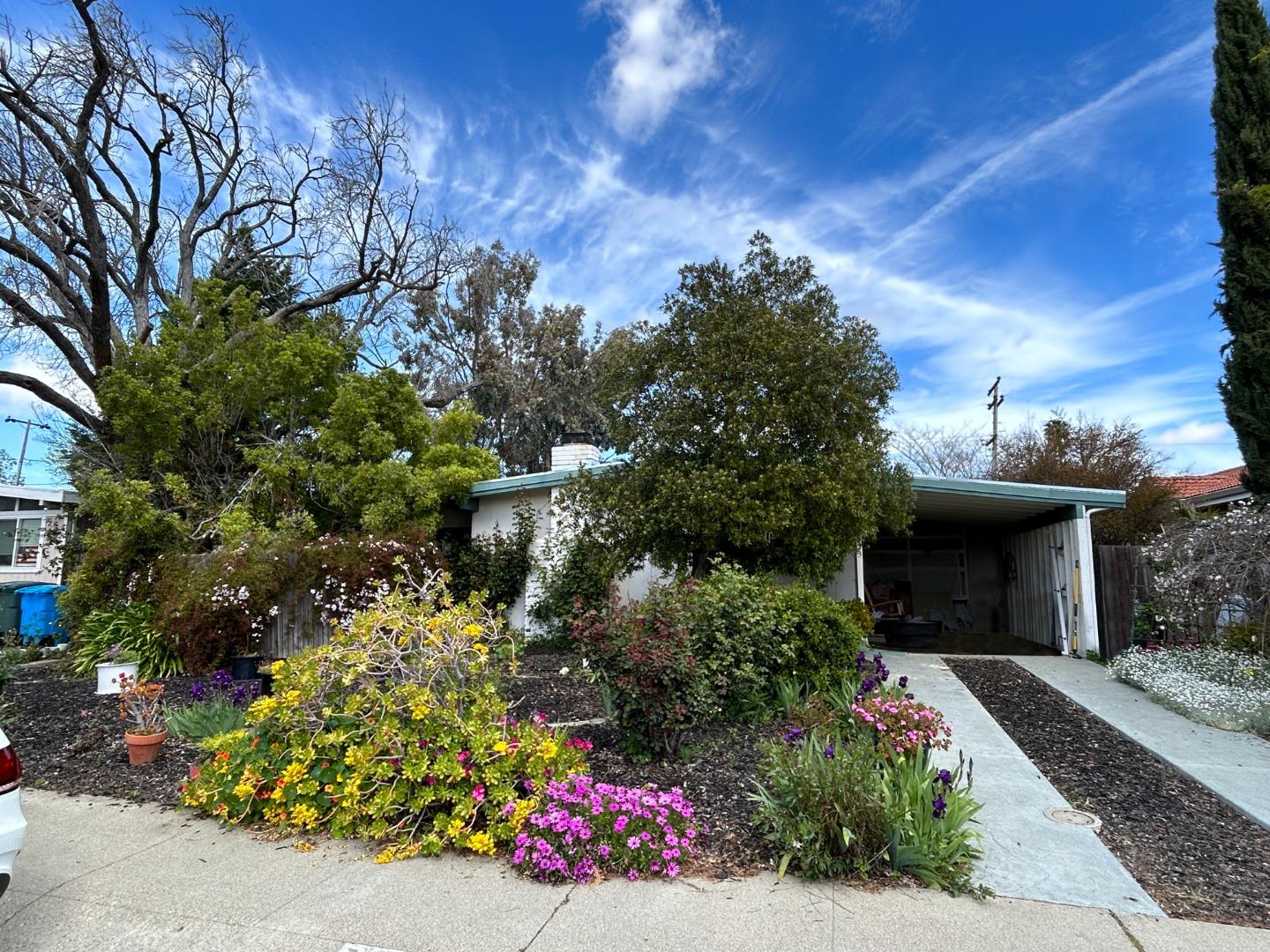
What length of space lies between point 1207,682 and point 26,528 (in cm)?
2288

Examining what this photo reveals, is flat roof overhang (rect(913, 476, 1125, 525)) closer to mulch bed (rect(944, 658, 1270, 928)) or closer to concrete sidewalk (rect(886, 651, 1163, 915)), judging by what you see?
mulch bed (rect(944, 658, 1270, 928))

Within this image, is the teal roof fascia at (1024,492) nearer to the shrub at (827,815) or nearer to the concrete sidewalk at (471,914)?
the shrub at (827,815)

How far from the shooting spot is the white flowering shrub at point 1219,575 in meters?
7.45

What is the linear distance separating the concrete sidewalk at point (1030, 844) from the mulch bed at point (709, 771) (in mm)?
1196

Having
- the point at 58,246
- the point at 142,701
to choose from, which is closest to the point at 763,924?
the point at 142,701

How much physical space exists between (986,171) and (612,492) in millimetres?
7545

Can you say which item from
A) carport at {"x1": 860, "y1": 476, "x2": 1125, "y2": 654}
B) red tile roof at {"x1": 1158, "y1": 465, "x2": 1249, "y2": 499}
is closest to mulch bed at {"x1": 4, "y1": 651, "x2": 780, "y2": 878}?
carport at {"x1": 860, "y1": 476, "x2": 1125, "y2": 654}

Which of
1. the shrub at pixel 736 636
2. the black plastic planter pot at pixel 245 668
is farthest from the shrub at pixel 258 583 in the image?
the shrub at pixel 736 636

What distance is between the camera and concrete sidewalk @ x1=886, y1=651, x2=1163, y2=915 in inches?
132

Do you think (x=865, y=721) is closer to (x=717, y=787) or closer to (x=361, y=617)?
(x=717, y=787)

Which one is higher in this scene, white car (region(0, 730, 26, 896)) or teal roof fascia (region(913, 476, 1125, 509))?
teal roof fascia (region(913, 476, 1125, 509))

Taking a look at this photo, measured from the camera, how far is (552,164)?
13281 mm

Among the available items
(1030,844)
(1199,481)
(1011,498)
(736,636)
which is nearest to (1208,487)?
(1199,481)

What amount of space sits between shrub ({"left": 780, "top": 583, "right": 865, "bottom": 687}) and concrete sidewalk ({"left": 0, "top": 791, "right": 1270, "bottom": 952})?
2.91 metres
